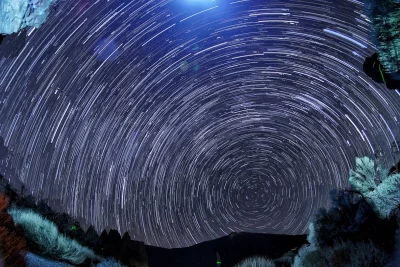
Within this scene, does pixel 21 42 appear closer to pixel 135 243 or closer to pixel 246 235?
pixel 135 243

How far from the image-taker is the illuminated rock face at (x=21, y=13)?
851 centimetres

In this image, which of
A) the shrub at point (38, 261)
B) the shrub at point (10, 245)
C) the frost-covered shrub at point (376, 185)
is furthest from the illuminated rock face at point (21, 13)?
the frost-covered shrub at point (376, 185)

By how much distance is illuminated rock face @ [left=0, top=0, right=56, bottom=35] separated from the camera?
8508 mm

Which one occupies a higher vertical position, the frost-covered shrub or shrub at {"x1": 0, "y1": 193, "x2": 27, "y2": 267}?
the frost-covered shrub

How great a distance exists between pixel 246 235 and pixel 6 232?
31327mm

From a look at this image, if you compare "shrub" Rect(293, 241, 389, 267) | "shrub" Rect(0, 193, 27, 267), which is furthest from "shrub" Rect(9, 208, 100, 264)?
"shrub" Rect(293, 241, 389, 267)

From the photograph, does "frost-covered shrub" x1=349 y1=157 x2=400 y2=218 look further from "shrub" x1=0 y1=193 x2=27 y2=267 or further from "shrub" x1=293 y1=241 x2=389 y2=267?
"shrub" x1=0 y1=193 x2=27 y2=267

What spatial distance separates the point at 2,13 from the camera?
8477 mm

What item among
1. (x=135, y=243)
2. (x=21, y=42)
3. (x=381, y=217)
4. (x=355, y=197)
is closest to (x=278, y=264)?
(x=355, y=197)

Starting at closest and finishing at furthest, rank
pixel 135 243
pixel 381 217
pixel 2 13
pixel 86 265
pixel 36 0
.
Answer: pixel 2 13, pixel 36 0, pixel 86 265, pixel 381 217, pixel 135 243

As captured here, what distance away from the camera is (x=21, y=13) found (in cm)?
883

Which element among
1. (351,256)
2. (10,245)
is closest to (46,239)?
(10,245)

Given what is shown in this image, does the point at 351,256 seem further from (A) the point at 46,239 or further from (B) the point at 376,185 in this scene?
(A) the point at 46,239

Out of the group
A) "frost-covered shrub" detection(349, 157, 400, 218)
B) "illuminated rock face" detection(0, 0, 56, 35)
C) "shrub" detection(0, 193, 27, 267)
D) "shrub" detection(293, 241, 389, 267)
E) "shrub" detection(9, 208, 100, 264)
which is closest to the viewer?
"illuminated rock face" detection(0, 0, 56, 35)
